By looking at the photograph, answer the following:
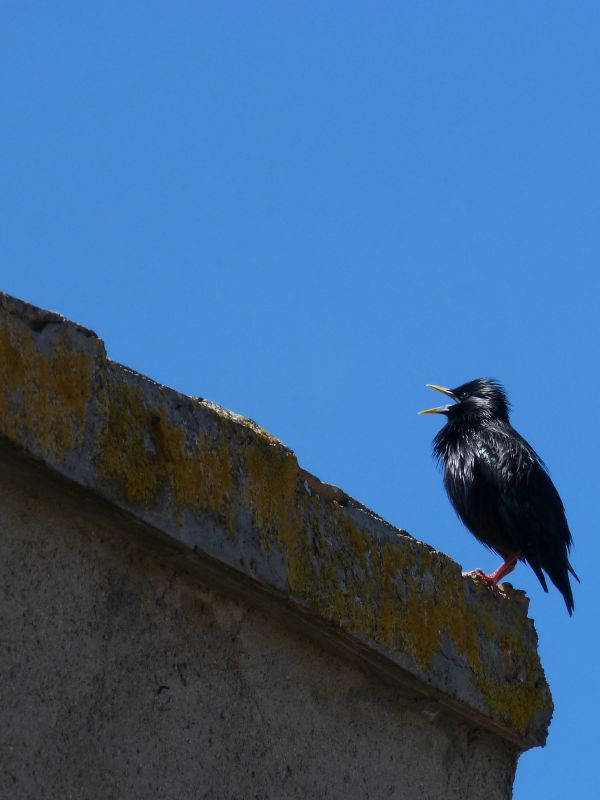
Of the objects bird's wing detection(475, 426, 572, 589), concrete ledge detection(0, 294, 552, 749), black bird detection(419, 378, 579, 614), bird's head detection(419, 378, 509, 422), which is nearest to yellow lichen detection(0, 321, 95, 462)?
concrete ledge detection(0, 294, 552, 749)

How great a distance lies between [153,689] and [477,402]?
4519mm

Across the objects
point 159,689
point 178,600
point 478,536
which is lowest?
point 159,689

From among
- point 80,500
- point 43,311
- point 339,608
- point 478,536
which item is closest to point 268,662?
→ point 339,608

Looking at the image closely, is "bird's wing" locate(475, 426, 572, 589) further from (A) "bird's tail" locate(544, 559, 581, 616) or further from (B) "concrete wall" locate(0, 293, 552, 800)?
(B) "concrete wall" locate(0, 293, 552, 800)

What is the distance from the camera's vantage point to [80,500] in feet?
8.11

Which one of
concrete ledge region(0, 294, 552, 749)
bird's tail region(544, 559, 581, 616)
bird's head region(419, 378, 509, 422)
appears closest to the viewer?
concrete ledge region(0, 294, 552, 749)

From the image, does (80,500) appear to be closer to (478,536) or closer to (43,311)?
(43,311)

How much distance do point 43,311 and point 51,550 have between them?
15.4 inches

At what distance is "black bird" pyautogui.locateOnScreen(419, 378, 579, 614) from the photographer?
5695mm

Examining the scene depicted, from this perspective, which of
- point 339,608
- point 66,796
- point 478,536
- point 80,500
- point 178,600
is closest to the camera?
point 66,796

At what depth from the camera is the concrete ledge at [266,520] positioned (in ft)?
7.92

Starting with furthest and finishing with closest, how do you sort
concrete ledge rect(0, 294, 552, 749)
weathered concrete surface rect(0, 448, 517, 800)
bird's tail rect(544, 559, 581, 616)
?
bird's tail rect(544, 559, 581, 616) → concrete ledge rect(0, 294, 552, 749) → weathered concrete surface rect(0, 448, 517, 800)

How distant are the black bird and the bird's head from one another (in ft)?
0.52

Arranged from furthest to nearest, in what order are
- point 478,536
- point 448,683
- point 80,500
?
point 478,536
point 448,683
point 80,500
